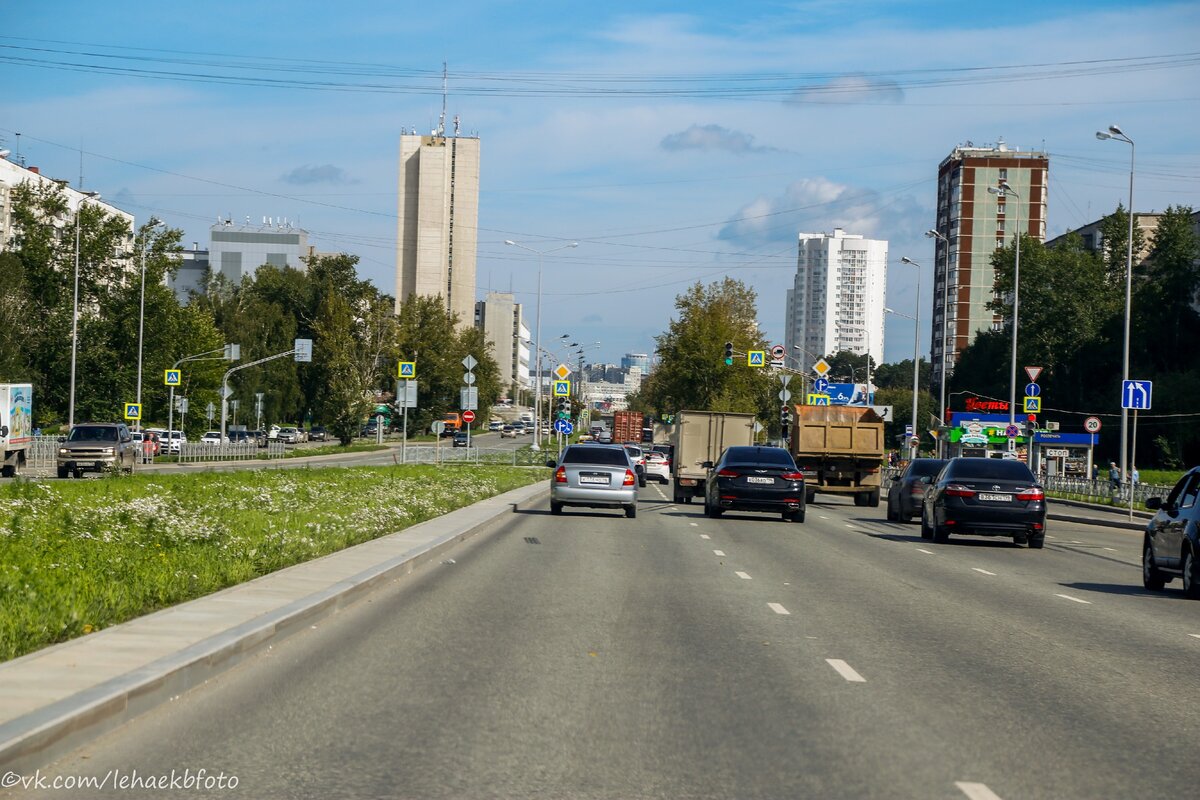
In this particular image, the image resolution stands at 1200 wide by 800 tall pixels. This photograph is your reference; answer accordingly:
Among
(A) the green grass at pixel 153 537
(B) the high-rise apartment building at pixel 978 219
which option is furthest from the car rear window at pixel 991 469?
(B) the high-rise apartment building at pixel 978 219

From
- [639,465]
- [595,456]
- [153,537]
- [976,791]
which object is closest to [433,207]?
[639,465]

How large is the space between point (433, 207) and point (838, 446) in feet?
403

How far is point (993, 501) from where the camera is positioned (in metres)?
26.6

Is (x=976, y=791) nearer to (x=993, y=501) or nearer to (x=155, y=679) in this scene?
(x=155, y=679)

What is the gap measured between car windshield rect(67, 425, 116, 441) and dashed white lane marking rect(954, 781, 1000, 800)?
45208 mm

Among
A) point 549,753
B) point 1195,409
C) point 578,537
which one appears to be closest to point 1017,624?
point 549,753

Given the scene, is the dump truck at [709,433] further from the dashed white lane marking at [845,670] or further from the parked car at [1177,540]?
the dashed white lane marking at [845,670]

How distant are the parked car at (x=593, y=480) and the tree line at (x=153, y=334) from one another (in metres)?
49.2

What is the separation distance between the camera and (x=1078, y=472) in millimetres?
78250

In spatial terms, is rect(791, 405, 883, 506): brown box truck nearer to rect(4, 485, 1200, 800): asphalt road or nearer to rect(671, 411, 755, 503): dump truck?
rect(671, 411, 755, 503): dump truck

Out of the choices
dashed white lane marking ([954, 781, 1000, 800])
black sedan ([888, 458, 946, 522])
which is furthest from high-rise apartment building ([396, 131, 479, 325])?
dashed white lane marking ([954, 781, 1000, 800])

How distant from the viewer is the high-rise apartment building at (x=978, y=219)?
486ft

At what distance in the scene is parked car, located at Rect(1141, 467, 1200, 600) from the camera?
1755 cm

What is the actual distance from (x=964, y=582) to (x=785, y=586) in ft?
10.1
